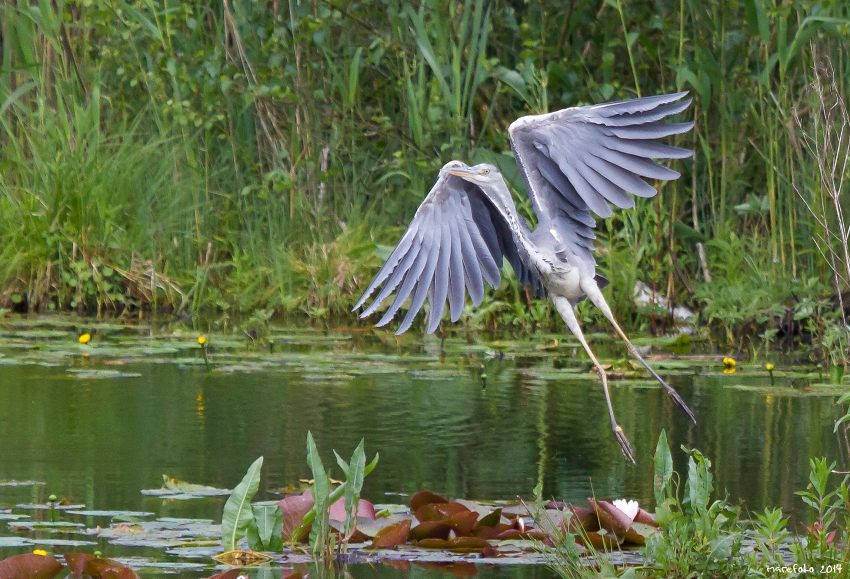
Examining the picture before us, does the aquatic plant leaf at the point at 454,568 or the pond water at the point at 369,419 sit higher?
the pond water at the point at 369,419

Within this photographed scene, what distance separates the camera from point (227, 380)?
5965mm

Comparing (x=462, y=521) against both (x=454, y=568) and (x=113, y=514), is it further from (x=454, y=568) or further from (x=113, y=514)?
(x=113, y=514)

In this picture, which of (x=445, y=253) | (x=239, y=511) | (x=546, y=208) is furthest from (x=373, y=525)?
(x=546, y=208)

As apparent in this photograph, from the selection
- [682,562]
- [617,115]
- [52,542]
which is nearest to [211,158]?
[617,115]

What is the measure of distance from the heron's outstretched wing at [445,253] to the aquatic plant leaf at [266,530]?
132 cm

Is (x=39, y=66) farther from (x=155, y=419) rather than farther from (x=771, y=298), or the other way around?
(x=771, y=298)

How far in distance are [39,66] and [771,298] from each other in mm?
4743

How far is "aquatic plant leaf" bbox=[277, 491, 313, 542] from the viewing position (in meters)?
3.32

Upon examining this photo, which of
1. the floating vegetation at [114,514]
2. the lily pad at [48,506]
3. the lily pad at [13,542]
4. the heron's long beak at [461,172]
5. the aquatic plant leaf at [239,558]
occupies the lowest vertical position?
the aquatic plant leaf at [239,558]

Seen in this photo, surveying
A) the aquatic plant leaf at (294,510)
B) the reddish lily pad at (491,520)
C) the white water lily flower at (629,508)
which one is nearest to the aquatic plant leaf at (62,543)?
the aquatic plant leaf at (294,510)

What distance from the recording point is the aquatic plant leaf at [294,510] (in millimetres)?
3318

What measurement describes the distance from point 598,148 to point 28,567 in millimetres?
2403

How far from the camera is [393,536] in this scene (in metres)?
3.28

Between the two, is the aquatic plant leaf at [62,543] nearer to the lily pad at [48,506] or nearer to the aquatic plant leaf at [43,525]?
the aquatic plant leaf at [43,525]
